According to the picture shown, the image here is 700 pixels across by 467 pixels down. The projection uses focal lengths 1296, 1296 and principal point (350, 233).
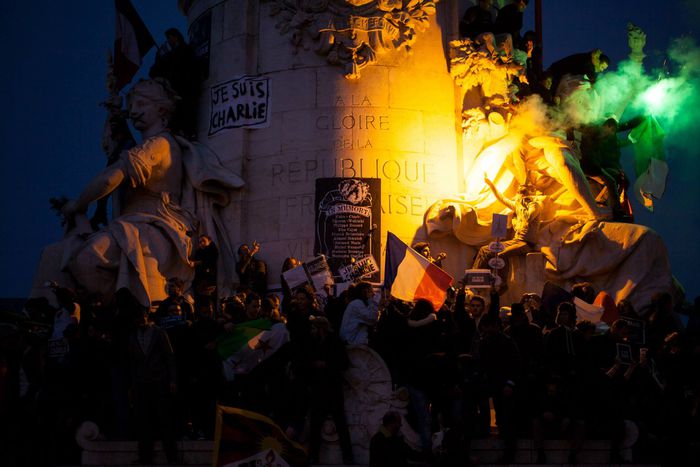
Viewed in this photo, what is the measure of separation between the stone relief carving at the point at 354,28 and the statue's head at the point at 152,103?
2.64 meters

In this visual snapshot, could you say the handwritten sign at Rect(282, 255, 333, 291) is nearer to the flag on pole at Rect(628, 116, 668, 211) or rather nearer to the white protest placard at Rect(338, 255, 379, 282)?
the white protest placard at Rect(338, 255, 379, 282)

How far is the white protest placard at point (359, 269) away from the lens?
22359 mm

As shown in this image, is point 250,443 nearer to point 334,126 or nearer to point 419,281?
point 419,281

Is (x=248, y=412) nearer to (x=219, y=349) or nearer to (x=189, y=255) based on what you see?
(x=219, y=349)

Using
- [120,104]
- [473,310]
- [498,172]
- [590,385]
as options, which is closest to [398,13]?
[498,172]

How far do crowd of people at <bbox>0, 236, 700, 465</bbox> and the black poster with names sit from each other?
18.1ft

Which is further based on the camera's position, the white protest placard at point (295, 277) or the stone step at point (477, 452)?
the white protest placard at point (295, 277)

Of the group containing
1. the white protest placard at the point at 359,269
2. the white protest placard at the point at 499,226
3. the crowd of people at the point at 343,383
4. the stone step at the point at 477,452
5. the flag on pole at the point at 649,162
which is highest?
the flag on pole at the point at 649,162

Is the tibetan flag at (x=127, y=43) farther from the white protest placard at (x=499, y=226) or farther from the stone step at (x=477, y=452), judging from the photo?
the stone step at (x=477, y=452)

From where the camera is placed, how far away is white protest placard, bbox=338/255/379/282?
22359 mm

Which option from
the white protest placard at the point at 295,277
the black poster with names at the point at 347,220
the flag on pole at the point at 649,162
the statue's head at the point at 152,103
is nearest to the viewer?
the white protest placard at the point at 295,277

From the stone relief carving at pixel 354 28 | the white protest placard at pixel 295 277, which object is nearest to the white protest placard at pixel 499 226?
the white protest placard at pixel 295 277

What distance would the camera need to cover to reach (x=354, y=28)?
24.1 meters

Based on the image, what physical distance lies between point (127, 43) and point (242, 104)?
3434 millimetres
